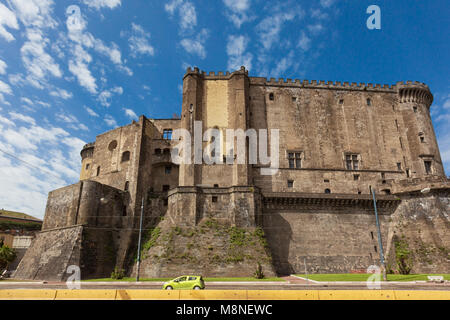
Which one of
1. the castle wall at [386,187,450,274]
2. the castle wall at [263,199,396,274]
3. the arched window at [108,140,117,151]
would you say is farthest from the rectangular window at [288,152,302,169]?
the arched window at [108,140,117,151]

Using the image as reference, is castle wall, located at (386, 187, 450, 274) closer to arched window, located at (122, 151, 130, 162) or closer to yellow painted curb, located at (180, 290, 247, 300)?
yellow painted curb, located at (180, 290, 247, 300)

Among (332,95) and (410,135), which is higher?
(332,95)

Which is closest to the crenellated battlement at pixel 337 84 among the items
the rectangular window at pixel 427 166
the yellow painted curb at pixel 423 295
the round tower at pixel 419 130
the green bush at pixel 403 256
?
the round tower at pixel 419 130

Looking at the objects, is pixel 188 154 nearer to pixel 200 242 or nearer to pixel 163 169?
pixel 163 169

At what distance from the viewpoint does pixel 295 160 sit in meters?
41.3

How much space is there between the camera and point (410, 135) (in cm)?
4431

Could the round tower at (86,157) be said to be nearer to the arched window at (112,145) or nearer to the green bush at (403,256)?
the arched window at (112,145)

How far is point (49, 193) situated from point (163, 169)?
14.6 m

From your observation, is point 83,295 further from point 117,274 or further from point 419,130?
point 419,130

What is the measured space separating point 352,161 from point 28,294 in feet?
142

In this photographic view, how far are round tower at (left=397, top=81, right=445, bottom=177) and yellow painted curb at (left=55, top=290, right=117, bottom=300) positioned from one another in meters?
46.7

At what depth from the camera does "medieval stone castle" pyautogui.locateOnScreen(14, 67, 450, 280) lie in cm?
3120
